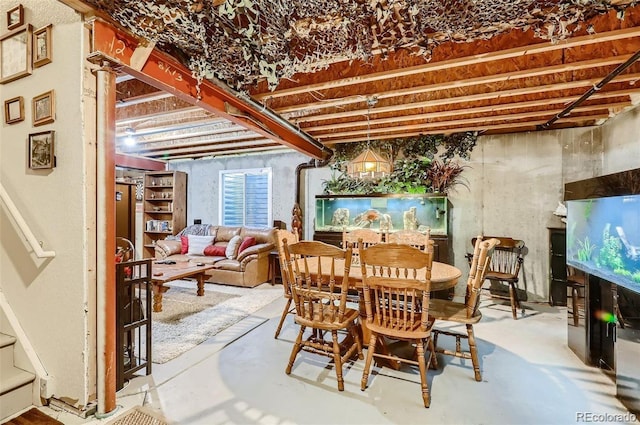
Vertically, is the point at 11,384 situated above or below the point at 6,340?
below

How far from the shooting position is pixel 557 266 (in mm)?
4148

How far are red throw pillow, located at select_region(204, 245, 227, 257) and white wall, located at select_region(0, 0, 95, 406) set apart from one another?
10.9 ft

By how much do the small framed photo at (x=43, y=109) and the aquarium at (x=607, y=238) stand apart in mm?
3608

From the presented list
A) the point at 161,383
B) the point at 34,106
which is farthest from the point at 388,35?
the point at 161,383

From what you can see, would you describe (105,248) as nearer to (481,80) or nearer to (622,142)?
(481,80)

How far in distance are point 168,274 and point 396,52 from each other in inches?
134

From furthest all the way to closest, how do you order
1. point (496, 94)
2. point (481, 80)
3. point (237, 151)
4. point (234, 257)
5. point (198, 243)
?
point (237, 151), point (198, 243), point (234, 257), point (496, 94), point (481, 80)

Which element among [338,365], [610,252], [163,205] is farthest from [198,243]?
[610,252]

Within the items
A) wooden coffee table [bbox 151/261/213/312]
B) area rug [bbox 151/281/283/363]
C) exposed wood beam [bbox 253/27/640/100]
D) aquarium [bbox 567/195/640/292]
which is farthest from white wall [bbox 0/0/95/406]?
aquarium [bbox 567/195/640/292]

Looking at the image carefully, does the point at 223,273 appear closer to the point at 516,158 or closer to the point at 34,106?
the point at 34,106

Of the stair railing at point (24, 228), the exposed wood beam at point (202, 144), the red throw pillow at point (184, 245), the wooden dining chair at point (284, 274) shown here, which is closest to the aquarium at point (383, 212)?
the exposed wood beam at point (202, 144)

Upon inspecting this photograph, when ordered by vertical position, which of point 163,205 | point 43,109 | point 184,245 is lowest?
point 184,245

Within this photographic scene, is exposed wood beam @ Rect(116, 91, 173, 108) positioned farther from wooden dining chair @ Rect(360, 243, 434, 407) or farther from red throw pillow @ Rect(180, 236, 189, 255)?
red throw pillow @ Rect(180, 236, 189, 255)

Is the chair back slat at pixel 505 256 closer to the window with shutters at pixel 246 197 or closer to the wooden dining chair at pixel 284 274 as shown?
the wooden dining chair at pixel 284 274
